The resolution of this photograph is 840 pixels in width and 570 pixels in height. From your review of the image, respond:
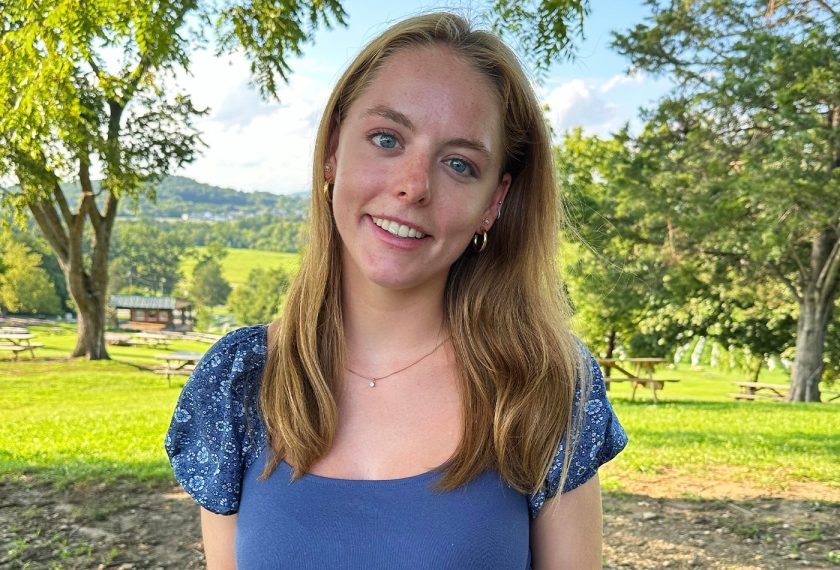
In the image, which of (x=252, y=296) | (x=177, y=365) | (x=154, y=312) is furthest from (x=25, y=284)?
(x=252, y=296)

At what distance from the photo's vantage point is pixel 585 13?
353cm

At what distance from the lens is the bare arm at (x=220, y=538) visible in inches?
67.7

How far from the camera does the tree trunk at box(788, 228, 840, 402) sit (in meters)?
16.3

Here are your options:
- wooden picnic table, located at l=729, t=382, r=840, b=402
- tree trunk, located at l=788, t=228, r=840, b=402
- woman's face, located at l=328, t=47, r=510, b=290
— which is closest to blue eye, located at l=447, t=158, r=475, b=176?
woman's face, located at l=328, t=47, r=510, b=290

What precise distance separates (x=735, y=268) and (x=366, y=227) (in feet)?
56.7

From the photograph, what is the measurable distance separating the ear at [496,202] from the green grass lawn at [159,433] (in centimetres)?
466

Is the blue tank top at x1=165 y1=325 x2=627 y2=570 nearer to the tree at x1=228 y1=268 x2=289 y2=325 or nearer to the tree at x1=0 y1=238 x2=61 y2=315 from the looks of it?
the tree at x1=0 y1=238 x2=61 y2=315

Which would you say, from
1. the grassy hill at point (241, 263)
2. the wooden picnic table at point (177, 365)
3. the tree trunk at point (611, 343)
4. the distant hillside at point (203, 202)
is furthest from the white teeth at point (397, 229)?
the grassy hill at point (241, 263)

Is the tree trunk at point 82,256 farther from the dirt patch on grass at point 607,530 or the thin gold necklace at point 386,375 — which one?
the thin gold necklace at point 386,375

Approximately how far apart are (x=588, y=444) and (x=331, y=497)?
20.8 inches

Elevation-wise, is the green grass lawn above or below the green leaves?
below

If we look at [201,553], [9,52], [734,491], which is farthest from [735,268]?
[9,52]

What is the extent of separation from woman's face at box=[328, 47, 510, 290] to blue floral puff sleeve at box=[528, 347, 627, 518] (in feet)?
1.36

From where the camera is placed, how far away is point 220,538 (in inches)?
68.2
